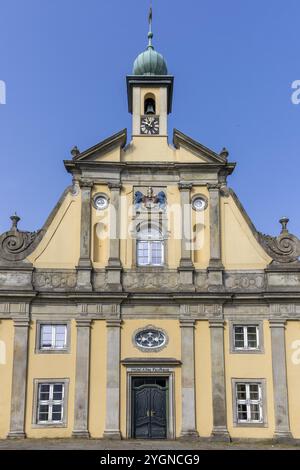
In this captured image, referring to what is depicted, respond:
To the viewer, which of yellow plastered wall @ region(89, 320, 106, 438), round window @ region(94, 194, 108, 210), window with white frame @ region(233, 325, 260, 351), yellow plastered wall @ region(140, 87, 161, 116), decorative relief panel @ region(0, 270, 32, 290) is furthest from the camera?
yellow plastered wall @ region(140, 87, 161, 116)

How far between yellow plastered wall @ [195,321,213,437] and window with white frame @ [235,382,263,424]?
99 centimetres

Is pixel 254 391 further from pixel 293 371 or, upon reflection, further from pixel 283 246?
pixel 283 246

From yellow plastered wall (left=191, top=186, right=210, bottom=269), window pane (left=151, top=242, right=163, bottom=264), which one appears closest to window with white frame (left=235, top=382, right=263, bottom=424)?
yellow plastered wall (left=191, top=186, right=210, bottom=269)

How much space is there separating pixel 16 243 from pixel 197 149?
7783mm

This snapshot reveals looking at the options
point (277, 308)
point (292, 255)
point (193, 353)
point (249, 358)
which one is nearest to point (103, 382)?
point (193, 353)

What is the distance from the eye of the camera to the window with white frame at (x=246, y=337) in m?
24.1

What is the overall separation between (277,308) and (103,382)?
6.74 meters

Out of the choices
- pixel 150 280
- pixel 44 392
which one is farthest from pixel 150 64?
pixel 44 392

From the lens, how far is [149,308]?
80.0 ft

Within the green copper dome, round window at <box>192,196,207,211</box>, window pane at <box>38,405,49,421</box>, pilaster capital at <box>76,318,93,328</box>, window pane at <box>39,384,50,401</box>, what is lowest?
window pane at <box>38,405,49,421</box>

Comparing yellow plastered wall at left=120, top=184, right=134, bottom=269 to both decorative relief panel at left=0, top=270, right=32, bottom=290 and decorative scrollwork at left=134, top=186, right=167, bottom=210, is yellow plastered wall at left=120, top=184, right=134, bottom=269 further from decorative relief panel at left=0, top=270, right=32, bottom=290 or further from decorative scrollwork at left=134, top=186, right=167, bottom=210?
decorative relief panel at left=0, top=270, right=32, bottom=290

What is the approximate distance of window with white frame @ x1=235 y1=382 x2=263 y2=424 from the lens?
2331cm

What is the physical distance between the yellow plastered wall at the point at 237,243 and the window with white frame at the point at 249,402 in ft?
14.3

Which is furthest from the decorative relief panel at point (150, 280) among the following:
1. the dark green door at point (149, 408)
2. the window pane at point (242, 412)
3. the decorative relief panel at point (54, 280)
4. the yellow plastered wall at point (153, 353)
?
the window pane at point (242, 412)
